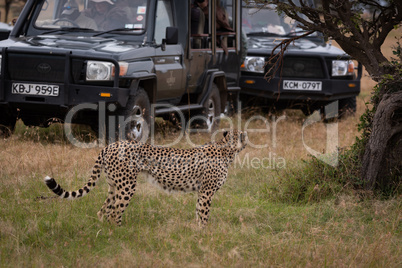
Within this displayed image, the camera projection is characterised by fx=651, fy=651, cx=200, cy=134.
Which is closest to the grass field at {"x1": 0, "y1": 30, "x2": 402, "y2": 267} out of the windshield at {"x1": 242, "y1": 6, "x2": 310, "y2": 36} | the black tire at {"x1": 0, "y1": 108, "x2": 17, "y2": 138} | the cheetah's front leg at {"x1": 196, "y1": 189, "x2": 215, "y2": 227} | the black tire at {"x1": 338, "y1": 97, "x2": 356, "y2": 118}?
the cheetah's front leg at {"x1": 196, "y1": 189, "x2": 215, "y2": 227}

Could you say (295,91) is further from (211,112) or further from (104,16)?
(104,16)

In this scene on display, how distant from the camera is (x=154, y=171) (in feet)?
15.8

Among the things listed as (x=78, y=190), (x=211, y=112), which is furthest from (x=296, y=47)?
(x=78, y=190)

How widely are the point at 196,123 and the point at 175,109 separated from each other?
919 mm

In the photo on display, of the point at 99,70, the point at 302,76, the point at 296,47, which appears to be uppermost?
the point at 296,47

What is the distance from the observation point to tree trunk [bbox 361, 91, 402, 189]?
537 centimetres

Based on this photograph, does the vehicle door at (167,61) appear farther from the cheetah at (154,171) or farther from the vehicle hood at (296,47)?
the cheetah at (154,171)

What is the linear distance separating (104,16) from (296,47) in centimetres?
386

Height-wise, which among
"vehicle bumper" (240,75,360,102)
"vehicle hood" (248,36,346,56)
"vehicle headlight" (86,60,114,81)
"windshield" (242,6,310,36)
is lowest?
"vehicle bumper" (240,75,360,102)

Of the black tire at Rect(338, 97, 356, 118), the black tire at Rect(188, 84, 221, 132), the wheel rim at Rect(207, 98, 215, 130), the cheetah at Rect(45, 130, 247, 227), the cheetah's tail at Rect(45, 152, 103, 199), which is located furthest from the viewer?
the black tire at Rect(338, 97, 356, 118)

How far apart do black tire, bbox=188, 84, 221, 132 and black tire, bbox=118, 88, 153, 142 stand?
4.81 feet

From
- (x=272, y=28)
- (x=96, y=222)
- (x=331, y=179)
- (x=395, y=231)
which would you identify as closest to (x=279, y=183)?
(x=331, y=179)

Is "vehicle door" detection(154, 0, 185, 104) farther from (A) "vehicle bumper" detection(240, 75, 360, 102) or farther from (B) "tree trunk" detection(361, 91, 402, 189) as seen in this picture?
(B) "tree trunk" detection(361, 91, 402, 189)

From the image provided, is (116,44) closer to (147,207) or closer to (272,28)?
(147,207)
